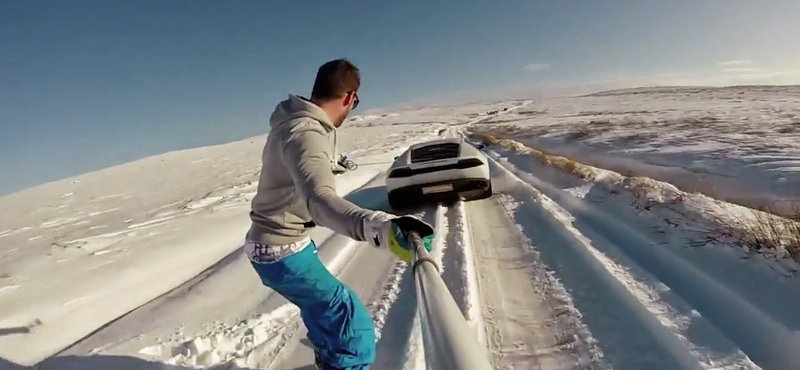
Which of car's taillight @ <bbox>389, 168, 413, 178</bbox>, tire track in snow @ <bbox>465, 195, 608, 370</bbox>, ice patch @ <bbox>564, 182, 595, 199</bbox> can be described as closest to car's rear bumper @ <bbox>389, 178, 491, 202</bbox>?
car's taillight @ <bbox>389, 168, 413, 178</bbox>

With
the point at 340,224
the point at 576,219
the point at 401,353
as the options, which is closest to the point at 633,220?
the point at 576,219

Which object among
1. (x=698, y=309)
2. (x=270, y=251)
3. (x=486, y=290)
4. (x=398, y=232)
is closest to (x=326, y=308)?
(x=270, y=251)

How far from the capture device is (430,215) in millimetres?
7234

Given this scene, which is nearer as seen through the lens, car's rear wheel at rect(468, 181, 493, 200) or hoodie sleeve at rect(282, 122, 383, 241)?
hoodie sleeve at rect(282, 122, 383, 241)

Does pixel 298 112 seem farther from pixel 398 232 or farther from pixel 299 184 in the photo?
pixel 398 232

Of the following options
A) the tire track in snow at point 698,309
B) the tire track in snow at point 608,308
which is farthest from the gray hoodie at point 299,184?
the tire track in snow at point 698,309

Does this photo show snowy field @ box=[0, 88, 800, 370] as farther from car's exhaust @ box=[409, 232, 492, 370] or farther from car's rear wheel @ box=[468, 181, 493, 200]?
car's exhaust @ box=[409, 232, 492, 370]

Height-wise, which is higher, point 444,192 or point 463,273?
point 444,192

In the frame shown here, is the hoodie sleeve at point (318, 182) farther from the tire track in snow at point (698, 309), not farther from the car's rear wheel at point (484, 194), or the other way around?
the car's rear wheel at point (484, 194)

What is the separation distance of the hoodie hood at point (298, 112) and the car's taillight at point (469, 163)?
570cm

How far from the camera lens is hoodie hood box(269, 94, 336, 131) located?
2.01 meters

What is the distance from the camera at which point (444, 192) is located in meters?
7.59

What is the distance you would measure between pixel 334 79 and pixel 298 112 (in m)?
0.20

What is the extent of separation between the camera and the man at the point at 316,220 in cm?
171
